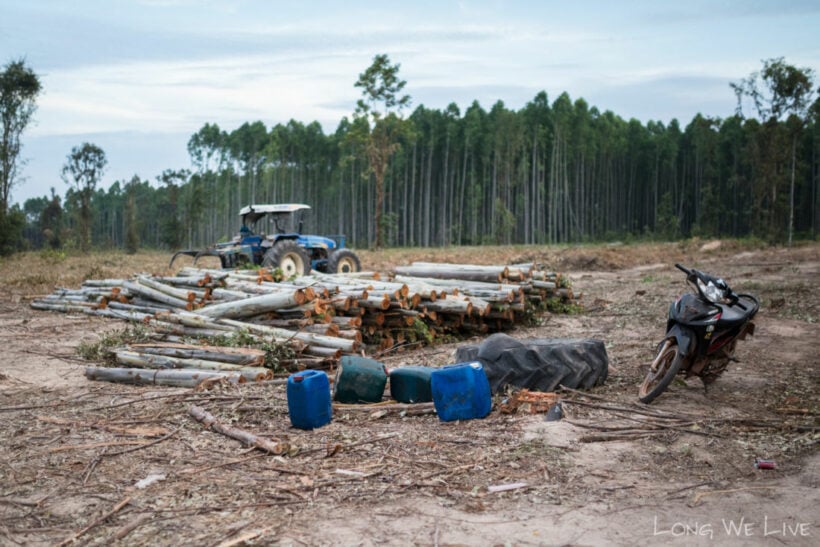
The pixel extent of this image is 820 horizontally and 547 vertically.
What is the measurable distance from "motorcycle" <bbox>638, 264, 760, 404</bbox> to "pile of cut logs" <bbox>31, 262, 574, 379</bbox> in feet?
12.3

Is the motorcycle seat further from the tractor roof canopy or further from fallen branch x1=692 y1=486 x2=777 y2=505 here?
the tractor roof canopy

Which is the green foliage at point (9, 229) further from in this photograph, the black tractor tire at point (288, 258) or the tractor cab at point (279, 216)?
the black tractor tire at point (288, 258)

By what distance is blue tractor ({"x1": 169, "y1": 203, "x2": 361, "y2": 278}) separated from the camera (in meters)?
15.7

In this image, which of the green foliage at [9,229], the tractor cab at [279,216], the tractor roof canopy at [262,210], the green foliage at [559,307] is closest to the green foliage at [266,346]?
the green foliage at [559,307]

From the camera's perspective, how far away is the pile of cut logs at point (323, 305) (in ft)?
29.7

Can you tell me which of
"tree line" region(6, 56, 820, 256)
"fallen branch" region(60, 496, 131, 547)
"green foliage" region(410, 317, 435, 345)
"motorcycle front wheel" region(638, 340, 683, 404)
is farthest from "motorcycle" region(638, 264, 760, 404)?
"tree line" region(6, 56, 820, 256)

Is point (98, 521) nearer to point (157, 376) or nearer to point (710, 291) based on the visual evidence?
point (157, 376)

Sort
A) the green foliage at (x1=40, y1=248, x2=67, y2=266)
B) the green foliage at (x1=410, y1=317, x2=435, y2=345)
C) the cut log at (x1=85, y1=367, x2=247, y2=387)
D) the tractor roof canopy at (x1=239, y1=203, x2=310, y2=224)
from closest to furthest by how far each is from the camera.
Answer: the cut log at (x1=85, y1=367, x2=247, y2=387), the green foliage at (x1=410, y1=317, x2=435, y2=345), the tractor roof canopy at (x1=239, y1=203, x2=310, y2=224), the green foliage at (x1=40, y1=248, x2=67, y2=266)

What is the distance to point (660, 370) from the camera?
6488mm

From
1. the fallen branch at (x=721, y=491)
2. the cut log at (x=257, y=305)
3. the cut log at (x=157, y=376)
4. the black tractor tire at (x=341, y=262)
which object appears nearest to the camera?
the fallen branch at (x=721, y=491)

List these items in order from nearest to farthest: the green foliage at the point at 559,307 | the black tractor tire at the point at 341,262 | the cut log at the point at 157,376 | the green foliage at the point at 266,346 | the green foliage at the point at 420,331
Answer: the cut log at the point at 157,376 → the green foliage at the point at 266,346 → the green foliage at the point at 420,331 → the green foliage at the point at 559,307 → the black tractor tire at the point at 341,262

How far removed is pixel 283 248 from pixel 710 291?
10.6 m

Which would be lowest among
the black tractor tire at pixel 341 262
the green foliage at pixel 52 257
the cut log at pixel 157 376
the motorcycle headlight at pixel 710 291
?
the cut log at pixel 157 376

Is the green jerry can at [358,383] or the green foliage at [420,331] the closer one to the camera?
the green jerry can at [358,383]
